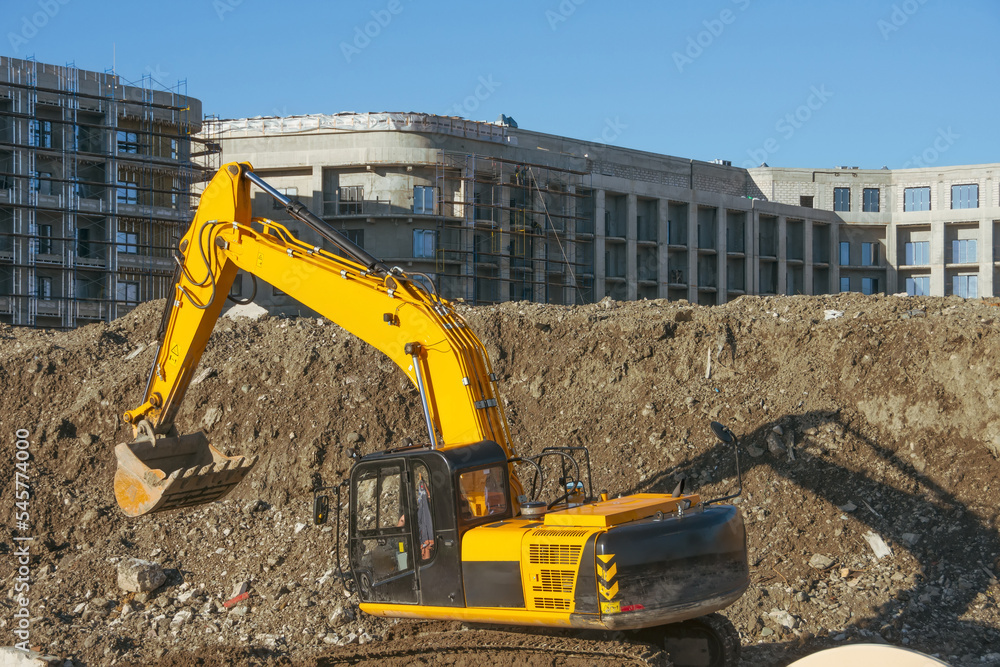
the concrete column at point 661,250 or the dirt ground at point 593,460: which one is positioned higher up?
the concrete column at point 661,250

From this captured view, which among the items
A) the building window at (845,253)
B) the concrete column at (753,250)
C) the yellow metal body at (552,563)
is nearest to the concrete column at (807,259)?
the building window at (845,253)

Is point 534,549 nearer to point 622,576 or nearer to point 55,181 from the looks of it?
point 622,576

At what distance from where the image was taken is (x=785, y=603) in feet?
40.6

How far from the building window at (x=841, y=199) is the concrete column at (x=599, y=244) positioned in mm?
19302

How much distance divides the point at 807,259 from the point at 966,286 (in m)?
9.35

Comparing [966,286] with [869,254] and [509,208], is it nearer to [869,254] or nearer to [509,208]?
[869,254]

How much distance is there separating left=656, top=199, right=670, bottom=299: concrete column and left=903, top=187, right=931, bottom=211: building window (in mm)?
18240

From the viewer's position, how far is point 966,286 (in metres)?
58.9

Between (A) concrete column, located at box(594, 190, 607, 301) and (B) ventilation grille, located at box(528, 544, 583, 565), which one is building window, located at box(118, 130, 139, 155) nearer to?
(A) concrete column, located at box(594, 190, 607, 301)

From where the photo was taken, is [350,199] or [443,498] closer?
[443,498]

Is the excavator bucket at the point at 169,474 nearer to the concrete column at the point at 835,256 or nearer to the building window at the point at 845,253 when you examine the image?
the concrete column at the point at 835,256

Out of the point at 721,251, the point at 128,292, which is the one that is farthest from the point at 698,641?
the point at 721,251

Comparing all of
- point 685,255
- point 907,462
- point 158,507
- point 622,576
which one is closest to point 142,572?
point 158,507

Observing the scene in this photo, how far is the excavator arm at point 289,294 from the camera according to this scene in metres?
9.70
